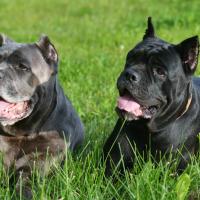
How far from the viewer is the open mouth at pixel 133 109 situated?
5.27 meters

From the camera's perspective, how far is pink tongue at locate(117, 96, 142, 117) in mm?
5285

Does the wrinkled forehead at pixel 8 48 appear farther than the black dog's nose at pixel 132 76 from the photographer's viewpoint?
Yes

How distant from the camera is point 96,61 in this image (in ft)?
33.0

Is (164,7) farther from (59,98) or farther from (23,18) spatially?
(59,98)

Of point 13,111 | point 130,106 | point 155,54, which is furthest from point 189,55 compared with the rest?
point 13,111

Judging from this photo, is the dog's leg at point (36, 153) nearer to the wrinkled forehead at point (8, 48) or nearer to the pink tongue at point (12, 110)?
the pink tongue at point (12, 110)

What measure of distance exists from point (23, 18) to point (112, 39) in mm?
5179

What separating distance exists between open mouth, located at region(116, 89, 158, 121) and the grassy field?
0.41 metres

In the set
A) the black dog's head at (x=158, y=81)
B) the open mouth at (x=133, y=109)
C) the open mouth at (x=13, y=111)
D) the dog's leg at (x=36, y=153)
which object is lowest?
the dog's leg at (x=36, y=153)

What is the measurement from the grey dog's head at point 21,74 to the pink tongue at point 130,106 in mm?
748

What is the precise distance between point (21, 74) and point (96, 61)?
4.60 m

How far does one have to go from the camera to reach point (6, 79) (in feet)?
17.8

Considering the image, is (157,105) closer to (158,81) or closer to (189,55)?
(158,81)

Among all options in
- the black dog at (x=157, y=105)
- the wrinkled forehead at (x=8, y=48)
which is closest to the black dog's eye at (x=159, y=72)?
the black dog at (x=157, y=105)
